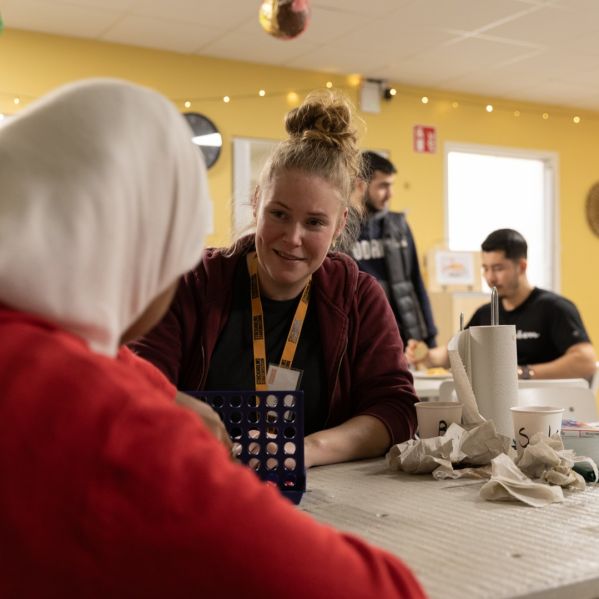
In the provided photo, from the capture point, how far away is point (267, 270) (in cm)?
189

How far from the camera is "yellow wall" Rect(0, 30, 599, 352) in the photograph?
539cm

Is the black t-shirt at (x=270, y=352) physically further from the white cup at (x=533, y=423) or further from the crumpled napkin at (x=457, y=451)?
the white cup at (x=533, y=423)

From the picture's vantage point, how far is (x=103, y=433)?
0.58 m

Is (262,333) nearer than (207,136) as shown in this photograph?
Yes

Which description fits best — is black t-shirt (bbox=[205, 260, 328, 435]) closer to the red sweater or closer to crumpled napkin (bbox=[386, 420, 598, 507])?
crumpled napkin (bbox=[386, 420, 598, 507])

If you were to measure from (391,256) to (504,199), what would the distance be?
300 cm

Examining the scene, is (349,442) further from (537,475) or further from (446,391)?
Answer: (446,391)

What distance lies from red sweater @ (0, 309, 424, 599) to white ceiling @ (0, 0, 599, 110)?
458 cm

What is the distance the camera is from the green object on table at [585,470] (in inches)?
55.4

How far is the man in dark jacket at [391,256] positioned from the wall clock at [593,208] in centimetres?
344

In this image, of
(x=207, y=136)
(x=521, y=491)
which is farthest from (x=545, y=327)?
(x=207, y=136)

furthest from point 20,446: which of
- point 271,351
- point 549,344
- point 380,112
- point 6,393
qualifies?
point 380,112

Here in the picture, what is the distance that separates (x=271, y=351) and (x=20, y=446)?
129cm

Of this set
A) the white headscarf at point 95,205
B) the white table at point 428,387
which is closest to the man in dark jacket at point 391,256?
the white table at point 428,387
